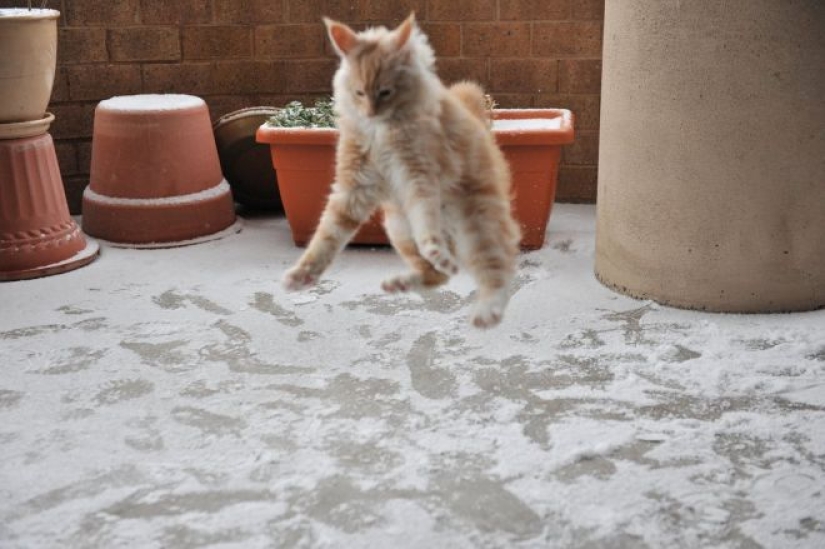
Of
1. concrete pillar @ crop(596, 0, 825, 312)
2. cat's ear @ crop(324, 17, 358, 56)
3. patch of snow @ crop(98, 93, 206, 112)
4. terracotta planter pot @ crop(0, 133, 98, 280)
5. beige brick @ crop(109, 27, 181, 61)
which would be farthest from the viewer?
beige brick @ crop(109, 27, 181, 61)

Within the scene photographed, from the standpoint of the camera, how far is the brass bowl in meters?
5.18

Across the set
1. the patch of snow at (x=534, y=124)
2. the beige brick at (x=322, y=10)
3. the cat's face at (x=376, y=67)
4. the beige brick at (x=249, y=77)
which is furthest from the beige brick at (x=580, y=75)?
the cat's face at (x=376, y=67)

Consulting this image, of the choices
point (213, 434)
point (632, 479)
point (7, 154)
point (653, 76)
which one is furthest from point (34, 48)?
point (632, 479)

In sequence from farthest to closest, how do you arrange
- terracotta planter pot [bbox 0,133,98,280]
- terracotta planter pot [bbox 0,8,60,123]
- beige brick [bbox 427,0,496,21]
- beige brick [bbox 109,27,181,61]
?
beige brick [bbox 109,27,181,61] < beige brick [bbox 427,0,496,21] < terracotta planter pot [bbox 0,133,98,280] < terracotta planter pot [bbox 0,8,60,123]

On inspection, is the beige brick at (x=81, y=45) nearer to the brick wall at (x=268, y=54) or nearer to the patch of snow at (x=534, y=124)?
the brick wall at (x=268, y=54)

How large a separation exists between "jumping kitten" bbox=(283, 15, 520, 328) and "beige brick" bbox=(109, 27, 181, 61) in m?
4.85

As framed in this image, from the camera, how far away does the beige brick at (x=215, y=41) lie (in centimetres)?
534

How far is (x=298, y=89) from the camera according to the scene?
17.9ft

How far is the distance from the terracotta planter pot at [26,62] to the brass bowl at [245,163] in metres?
1.07

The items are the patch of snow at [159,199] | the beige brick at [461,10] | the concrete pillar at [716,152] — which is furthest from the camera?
the beige brick at [461,10]

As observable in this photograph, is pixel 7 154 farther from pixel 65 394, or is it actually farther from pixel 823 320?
pixel 823 320

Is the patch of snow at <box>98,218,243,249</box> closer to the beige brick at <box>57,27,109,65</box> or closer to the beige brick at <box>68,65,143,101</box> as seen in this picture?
the beige brick at <box>68,65,143,101</box>

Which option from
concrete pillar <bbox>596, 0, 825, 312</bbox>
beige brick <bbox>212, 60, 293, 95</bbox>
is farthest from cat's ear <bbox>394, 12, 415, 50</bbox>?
beige brick <bbox>212, 60, 293, 95</bbox>

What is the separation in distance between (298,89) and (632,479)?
11.5 feet
